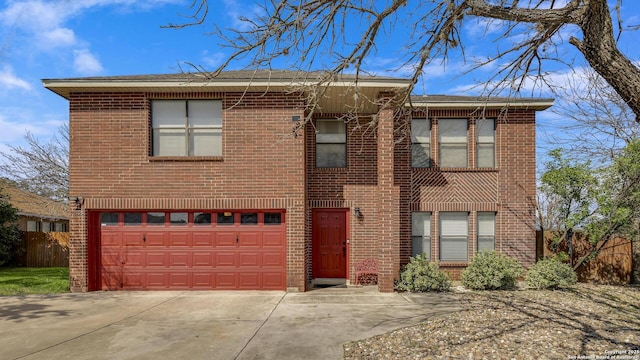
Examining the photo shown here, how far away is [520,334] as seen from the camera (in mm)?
6035

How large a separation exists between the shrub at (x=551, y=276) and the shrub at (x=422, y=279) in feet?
7.95

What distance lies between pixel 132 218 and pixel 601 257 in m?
13.9

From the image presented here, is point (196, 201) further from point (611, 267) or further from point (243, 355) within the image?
point (611, 267)

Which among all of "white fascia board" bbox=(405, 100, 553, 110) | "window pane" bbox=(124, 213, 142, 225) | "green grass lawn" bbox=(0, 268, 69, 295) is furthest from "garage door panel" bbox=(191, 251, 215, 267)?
"white fascia board" bbox=(405, 100, 553, 110)

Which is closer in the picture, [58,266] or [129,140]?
[129,140]

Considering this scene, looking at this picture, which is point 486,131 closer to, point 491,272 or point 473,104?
point 473,104

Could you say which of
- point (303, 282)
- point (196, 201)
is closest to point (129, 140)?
point (196, 201)

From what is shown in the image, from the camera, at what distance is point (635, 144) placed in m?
10.0

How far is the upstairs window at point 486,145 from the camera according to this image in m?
11.4

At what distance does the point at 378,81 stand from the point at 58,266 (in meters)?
16.6

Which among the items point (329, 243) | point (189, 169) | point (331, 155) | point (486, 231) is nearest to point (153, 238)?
point (189, 169)

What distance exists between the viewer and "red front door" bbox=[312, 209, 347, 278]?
1107cm

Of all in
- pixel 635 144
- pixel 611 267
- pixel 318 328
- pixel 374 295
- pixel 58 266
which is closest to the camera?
pixel 318 328

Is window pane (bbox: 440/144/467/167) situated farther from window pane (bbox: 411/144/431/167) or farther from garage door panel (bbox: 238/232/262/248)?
garage door panel (bbox: 238/232/262/248)
